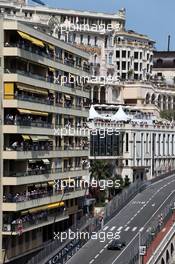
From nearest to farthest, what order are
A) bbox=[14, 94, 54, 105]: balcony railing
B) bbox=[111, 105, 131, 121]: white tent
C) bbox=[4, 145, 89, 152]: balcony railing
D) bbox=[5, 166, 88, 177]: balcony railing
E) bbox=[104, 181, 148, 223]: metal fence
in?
bbox=[4, 145, 89, 152]: balcony railing → bbox=[14, 94, 54, 105]: balcony railing → bbox=[5, 166, 88, 177]: balcony railing → bbox=[104, 181, 148, 223]: metal fence → bbox=[111, 105, 131, 121]: white tent

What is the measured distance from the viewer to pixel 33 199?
7631cm

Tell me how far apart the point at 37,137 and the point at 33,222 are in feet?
22.8

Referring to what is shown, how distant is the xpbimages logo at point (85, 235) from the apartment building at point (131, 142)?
25019 mm

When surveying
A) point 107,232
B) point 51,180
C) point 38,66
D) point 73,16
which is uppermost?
point 73,16

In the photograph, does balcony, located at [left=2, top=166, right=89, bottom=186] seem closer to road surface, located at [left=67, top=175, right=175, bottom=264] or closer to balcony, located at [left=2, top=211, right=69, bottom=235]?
balcony, located at [left=2, top=211, right=69, bottom=235]

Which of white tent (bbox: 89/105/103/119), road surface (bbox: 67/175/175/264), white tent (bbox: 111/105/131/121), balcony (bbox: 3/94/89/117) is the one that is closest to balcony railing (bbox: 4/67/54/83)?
balcony (bbox: 3/94/89/117)

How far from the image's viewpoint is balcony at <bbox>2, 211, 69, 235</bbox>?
72.6 meters

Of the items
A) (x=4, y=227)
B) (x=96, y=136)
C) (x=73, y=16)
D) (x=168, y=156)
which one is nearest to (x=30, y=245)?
(x=4, y=227)

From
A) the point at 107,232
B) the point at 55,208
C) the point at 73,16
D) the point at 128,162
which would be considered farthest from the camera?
the point at 73,16

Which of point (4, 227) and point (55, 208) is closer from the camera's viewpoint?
point (4, 227)

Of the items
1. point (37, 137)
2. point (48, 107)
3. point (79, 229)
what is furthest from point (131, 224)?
point (37, 137)

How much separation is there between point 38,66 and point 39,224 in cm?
1322

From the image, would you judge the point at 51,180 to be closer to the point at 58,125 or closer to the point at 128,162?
the point at 58,125

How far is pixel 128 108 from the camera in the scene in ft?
513
